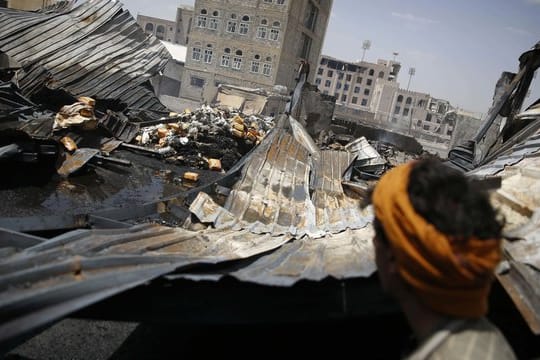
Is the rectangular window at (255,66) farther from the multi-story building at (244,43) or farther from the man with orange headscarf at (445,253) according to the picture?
the man with orange headscarf at (445,253)

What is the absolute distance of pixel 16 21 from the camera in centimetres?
1270

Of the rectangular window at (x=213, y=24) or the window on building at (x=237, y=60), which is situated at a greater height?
the rectangular window at (x=213, y=24)

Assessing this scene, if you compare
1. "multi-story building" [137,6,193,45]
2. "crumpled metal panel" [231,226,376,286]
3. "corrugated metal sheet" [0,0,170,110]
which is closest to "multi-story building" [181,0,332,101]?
"multi-story building" [137,6,193,45]

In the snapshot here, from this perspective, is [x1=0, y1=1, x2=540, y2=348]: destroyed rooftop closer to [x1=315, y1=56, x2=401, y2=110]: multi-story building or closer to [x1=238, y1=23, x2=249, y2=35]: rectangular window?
[x1=238, y1=23, x2=249, y2=35]: rectangular window

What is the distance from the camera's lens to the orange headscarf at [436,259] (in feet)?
3.84

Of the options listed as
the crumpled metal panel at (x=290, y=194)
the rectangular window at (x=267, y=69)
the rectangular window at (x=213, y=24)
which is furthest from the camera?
the rectangular window at (x=213, y=24)

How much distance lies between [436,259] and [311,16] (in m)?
54.3

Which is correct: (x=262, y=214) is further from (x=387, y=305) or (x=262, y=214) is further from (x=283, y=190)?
(x=387, y=305)

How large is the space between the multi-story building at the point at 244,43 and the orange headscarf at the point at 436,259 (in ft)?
150

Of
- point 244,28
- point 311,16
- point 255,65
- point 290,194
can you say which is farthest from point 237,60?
point 290,194

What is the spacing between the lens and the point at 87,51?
1353 centimetres

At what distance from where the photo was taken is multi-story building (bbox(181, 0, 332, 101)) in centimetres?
4466

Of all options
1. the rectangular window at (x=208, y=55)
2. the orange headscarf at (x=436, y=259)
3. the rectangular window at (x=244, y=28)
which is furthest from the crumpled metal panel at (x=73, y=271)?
the rectangular window at (x=208, y=55)

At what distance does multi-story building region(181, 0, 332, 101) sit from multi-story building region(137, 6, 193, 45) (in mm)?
28274
